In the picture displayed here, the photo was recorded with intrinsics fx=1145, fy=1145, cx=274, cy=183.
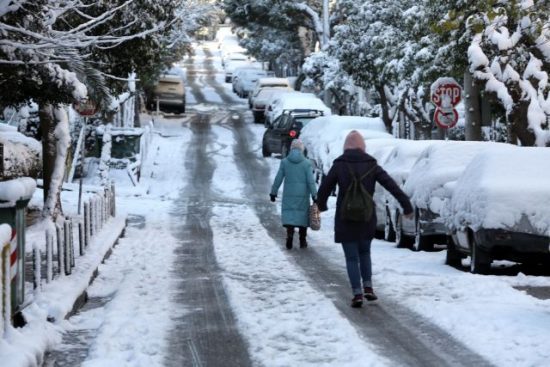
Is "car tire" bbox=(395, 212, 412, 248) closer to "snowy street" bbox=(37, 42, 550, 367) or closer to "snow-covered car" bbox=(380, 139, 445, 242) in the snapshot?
"snow-covered car" bbox=(380, 139, 445, 242)

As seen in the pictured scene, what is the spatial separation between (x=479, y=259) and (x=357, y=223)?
116 inches

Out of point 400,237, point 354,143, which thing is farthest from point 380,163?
point 354,143

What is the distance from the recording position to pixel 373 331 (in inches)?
383

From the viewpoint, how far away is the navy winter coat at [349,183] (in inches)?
442

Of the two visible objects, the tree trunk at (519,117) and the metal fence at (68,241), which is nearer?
the metal fence at (68,241)

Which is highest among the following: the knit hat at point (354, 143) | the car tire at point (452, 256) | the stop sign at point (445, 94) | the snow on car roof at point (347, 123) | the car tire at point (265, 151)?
the stop sign at point (445, 94)

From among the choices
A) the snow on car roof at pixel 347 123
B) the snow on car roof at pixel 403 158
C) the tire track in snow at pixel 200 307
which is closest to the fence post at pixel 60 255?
the tire track in snow at pixel 200 307

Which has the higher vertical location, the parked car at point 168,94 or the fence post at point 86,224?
the parked car at point 168,94

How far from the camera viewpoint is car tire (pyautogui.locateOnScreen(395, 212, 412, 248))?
17.7m

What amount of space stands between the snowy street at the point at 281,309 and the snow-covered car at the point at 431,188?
1.21 feet

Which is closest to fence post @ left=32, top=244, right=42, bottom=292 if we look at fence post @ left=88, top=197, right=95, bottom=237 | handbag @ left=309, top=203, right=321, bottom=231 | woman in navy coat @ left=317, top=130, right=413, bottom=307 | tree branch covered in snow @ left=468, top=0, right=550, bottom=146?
woman in navy coat @ left=317, top=130, right=413, bottom=307

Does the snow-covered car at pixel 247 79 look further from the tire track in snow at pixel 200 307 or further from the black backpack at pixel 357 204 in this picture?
the black backpack at pixel 357 204

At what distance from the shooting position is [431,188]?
16.1 m

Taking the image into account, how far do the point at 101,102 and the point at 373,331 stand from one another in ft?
33.7
